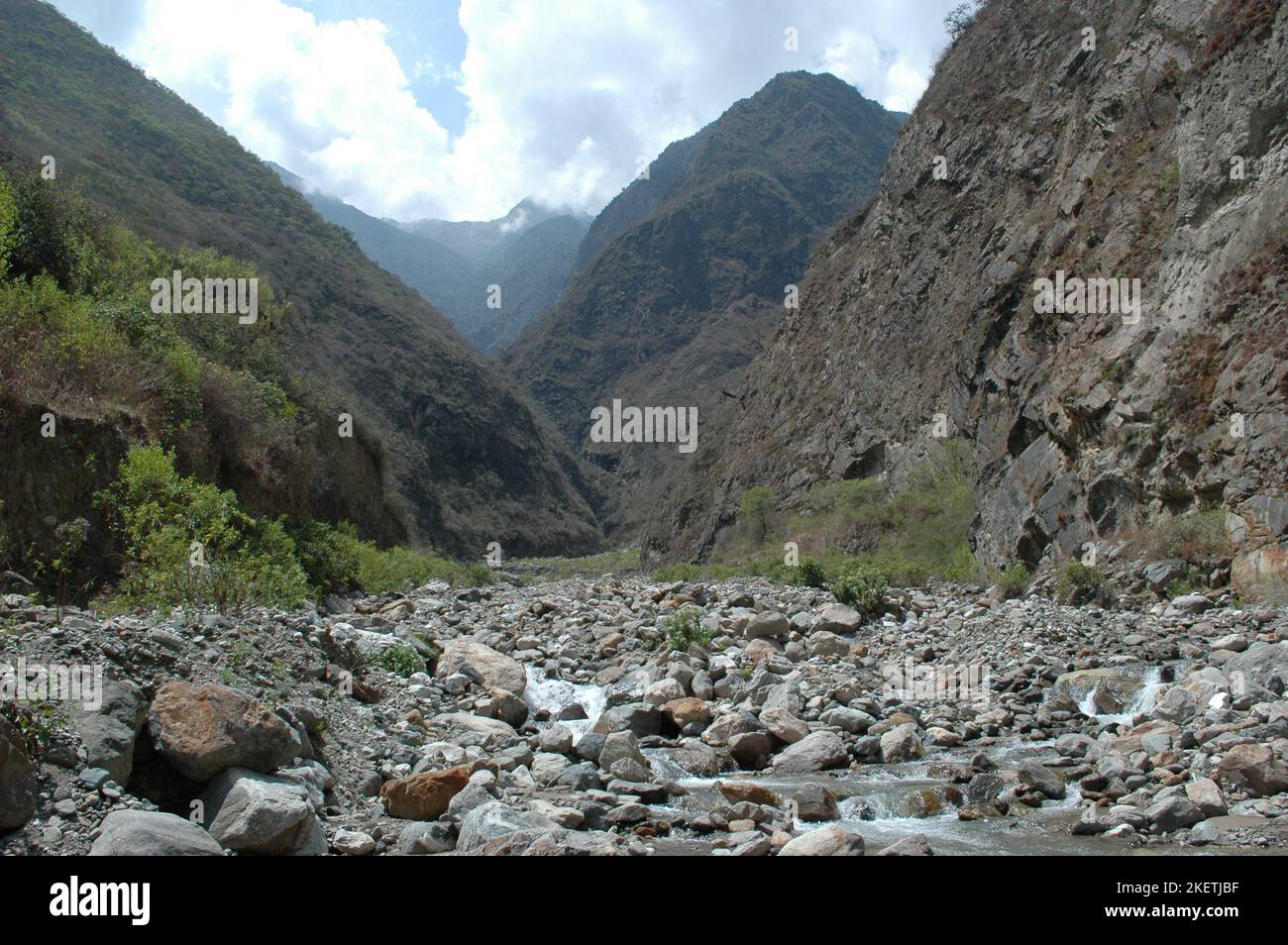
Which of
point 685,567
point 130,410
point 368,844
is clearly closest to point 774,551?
point 685,567

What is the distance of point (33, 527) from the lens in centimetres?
966

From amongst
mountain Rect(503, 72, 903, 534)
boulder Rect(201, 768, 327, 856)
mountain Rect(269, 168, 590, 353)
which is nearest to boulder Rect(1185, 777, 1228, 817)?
boulder Rect(201, 768, 327, 856)

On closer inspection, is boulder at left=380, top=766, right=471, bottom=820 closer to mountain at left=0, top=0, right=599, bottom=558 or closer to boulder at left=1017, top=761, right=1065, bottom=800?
boulder at left=1017, top=761, right=1065, bottom=800

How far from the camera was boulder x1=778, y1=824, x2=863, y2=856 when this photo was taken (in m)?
4.78

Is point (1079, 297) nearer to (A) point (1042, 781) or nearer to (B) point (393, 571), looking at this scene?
(A) point (1042, 781)

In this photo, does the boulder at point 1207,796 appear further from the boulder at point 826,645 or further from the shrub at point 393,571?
the shrub at point 393,571

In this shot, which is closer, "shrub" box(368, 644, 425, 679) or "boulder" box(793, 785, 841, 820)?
"boulder" box(793, 785, 841, 820)

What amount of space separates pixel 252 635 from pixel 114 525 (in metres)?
3.96

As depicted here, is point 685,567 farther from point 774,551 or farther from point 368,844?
point 368,844

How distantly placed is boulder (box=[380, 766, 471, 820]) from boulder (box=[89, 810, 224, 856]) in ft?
5.24

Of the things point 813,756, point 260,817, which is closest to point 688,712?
point 813,756

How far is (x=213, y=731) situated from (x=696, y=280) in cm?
10106

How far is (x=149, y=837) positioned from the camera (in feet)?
13.7

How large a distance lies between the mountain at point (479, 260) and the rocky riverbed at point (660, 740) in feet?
382
